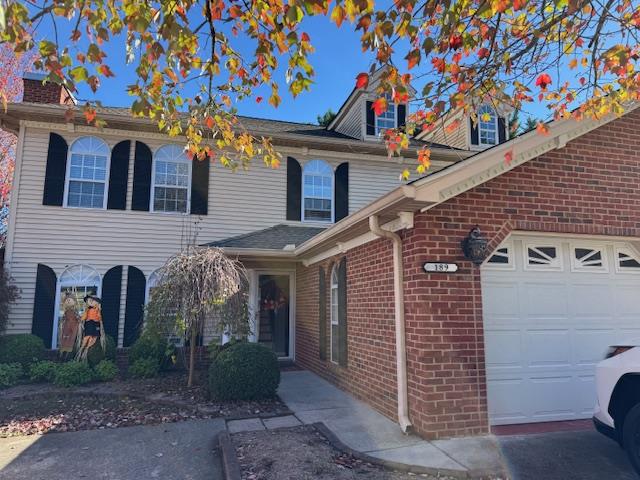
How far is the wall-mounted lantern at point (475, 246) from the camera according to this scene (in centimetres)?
525

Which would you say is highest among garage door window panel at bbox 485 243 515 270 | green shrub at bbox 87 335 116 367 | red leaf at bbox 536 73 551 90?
red leaf at bbox 536 73 551 90

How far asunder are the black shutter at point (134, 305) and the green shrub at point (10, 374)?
2083mm

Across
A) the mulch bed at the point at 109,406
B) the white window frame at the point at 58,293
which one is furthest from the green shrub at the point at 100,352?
the white window frame at the point at 58,293

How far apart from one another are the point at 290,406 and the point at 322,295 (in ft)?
8.89

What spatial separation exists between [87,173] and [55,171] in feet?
2.22

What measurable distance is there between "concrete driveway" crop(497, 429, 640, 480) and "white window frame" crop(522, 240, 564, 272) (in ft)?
6.63

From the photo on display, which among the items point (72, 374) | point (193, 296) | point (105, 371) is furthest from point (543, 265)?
point (72, 374)

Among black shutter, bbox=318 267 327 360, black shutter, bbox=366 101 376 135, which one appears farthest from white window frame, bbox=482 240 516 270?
black shutter, bbox=366 101 376 135

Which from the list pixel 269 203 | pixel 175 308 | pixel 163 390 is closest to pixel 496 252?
pixel 175 308

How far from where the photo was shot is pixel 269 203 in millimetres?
12008

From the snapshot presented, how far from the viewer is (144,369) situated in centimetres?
924

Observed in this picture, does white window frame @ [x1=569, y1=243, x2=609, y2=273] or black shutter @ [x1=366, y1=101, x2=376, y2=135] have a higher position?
black shutter @ [x1=366, y1=101, x2=376, y2=135]

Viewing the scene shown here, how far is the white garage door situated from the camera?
561cm

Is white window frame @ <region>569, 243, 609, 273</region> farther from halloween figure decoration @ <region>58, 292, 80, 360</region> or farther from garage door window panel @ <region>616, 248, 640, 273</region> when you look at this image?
halloween figure decoration @ <region>58, 292, 80, 360</region>
